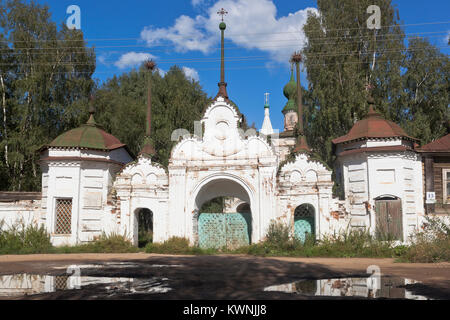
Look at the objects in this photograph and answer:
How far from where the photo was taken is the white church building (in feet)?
54.0

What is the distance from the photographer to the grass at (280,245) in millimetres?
14828

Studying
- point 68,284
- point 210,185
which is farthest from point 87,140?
point 68,284

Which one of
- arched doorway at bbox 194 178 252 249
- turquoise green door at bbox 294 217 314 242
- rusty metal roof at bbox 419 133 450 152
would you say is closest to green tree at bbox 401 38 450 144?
rusty metal roof at bbox 419 133 450 152

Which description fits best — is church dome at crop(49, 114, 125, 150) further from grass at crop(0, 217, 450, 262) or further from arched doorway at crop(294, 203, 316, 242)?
arched doorway at crop(294, 203, 316, 242)

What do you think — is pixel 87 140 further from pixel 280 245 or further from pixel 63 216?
pixel 280 245

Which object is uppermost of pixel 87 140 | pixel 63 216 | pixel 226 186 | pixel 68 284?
pixel 87 140

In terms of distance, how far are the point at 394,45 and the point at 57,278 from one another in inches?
1027

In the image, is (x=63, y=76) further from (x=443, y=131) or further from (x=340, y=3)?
(x=443, y=131)

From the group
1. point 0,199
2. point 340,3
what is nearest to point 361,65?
point 340,3

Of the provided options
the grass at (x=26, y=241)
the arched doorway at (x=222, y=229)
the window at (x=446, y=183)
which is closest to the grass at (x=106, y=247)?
the grass at (x=26, y=241)

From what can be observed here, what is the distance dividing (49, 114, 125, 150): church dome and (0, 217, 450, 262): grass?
423cm

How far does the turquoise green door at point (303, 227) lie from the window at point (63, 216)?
1070cm

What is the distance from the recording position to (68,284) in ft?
28.6

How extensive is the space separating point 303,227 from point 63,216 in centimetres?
1142
